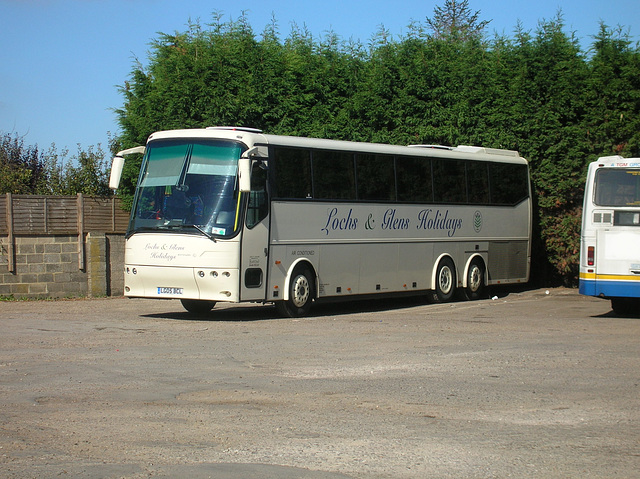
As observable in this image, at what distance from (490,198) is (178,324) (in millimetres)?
10496

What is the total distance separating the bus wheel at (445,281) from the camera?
2136cm

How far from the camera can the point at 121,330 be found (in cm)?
1423

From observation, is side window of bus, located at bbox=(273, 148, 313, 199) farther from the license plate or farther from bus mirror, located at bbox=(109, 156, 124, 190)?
bus mirror, located at bbox=(109, 156, 124, 190)

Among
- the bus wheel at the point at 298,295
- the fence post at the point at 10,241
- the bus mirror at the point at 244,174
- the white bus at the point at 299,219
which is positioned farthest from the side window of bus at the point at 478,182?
the fence post at the point at 10,241

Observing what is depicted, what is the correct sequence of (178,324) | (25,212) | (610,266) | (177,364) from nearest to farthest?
(177,364) → (178,324) → (610,266) → (25,212)

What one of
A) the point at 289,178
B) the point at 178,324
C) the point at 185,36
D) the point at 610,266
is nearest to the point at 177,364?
the point at 178,324

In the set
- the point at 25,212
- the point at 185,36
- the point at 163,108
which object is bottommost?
the point at 25,212

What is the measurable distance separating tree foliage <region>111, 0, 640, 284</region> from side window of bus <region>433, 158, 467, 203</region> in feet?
8.36

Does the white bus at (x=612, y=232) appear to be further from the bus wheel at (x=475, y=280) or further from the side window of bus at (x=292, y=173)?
the side window of bus at (x=292, y=173)

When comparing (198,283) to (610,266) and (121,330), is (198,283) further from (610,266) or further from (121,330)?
(610,266)

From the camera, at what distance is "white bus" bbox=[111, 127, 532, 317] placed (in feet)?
51.8

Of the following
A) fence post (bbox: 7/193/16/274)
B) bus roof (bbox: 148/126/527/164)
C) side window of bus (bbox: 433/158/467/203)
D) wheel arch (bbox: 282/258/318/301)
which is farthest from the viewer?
fence post (bbox: 7/193/16/274)

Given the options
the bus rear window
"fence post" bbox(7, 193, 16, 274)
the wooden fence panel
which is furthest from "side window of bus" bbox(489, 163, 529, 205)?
"fence post" bbox(7, 193, 16, 274)

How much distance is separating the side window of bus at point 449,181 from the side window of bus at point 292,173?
4.71m
